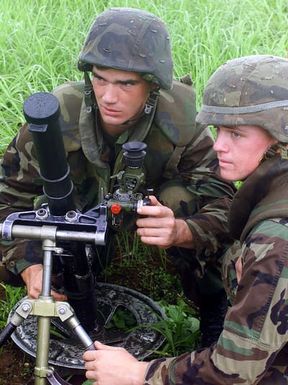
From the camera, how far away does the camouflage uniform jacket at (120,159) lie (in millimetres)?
3180

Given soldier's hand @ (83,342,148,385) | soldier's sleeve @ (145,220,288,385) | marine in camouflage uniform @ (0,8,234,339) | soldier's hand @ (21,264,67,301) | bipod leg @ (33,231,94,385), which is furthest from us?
marine in camouflage uniform @ (0,8,234,339)

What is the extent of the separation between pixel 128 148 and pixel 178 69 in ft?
8.35

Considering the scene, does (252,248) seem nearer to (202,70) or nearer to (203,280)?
(203,280)

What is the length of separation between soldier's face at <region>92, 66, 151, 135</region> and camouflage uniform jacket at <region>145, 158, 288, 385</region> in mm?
840

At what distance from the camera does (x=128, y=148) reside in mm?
2611

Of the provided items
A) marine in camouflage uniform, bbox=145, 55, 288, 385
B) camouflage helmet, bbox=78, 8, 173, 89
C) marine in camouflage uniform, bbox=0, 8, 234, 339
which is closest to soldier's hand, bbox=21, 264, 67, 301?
marine in camouflage uniform, bbox=0, 8, 234, 339

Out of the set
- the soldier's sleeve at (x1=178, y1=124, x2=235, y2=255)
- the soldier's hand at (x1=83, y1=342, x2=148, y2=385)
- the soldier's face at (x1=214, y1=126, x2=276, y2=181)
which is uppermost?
the soldier's face at (x1=214, y1=126, x2=276, y2=181)

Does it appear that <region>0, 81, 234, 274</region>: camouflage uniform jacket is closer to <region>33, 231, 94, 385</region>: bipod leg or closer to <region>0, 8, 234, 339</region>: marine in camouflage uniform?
<region>0, 8, 234, 339</region>: marine in camouflage uniform

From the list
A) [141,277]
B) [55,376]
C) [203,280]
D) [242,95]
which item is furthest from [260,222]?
[141,277]

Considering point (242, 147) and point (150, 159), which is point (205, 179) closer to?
point (150, 159)

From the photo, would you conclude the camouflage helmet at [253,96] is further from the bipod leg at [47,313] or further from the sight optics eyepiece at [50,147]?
the bipod leg at [47,313]

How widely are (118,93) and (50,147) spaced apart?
718mm

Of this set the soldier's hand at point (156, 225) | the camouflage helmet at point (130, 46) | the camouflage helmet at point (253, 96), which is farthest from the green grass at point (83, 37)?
the camouflage helmet at point (253, 96)

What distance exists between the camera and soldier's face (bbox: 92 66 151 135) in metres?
2.92
